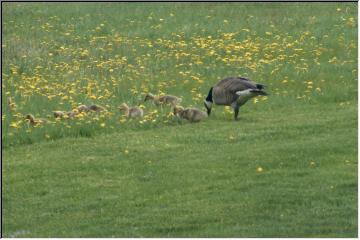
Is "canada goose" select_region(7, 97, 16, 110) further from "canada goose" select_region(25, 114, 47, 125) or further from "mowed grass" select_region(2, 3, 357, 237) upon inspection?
"canada goose" select_region(25, 114, 47, 125)

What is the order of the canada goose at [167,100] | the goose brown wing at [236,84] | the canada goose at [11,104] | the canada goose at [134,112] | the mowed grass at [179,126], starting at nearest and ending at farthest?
the mowed grass at [179,126]
the goose brown wing at [236,84]
the canada goose at [134,112]
the canada goose at [11,104]
the canada goose at [167,100]

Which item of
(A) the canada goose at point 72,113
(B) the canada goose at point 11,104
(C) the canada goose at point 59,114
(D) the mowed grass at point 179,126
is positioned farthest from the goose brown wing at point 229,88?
(B) the canada goose at point 11,104

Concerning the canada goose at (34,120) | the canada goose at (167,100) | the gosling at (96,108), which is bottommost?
the canada goose at (34,120)

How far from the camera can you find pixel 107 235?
45.1 feet

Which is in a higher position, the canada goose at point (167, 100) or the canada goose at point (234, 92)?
the canada goose at point (234, 92)

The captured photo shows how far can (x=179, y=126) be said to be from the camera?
877 inches

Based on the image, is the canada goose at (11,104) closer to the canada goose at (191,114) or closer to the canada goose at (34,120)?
the canada goose at (34,120)

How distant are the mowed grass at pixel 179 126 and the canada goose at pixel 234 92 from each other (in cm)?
43

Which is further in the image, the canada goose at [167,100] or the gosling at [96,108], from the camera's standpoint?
the canada goose at [167,100]

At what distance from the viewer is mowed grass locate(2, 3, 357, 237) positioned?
14.8 metres

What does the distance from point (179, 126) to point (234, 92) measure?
4.49 feet

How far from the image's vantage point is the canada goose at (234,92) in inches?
855

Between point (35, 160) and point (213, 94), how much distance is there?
514 cm

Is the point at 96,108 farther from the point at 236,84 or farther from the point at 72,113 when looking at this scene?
the point at 236,84
